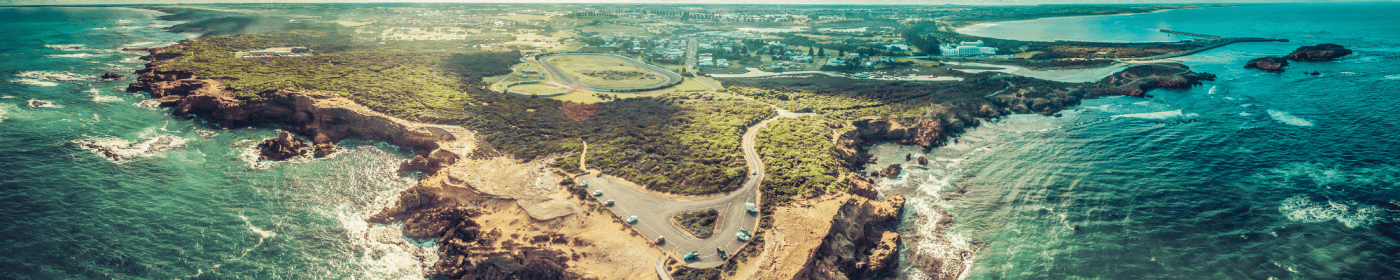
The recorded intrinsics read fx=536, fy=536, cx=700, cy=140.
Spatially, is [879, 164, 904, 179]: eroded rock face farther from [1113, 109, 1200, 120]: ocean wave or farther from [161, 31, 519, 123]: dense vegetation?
[161, 31, 519, 123]: dense vegetation

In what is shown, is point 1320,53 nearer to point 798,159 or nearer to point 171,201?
point 798,159

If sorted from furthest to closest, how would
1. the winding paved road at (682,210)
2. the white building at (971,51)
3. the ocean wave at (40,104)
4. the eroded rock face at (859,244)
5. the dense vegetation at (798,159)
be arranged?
the white building at (971,51) → the ocean wave at (40,104) → the dense vegetation at (798,159) → the winding paved road at (682,210) → the eroded rock face at (859,244)

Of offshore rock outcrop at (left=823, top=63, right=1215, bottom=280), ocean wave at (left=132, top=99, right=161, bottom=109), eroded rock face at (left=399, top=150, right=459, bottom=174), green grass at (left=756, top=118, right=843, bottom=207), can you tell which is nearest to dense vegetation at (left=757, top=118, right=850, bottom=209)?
green grass at (left=756, top=118, right=843, bottom=207)

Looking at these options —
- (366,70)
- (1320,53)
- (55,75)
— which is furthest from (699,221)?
(1320,53)

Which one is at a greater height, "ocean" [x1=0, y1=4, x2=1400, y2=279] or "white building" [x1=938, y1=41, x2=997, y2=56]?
"white building" [x1=938, y1=41, x2=997, y2=56]

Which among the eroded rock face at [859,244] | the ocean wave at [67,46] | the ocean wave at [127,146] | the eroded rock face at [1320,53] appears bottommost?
the eroded rock face at [859,244]

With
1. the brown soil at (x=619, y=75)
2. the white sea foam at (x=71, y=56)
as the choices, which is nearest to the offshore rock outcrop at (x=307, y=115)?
the brown soil at (x=619, y=75)

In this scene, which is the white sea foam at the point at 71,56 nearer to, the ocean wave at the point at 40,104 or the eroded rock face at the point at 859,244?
the ocean wave at the point at 40,104

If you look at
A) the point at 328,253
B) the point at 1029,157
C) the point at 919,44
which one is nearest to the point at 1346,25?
the point at 919,44
